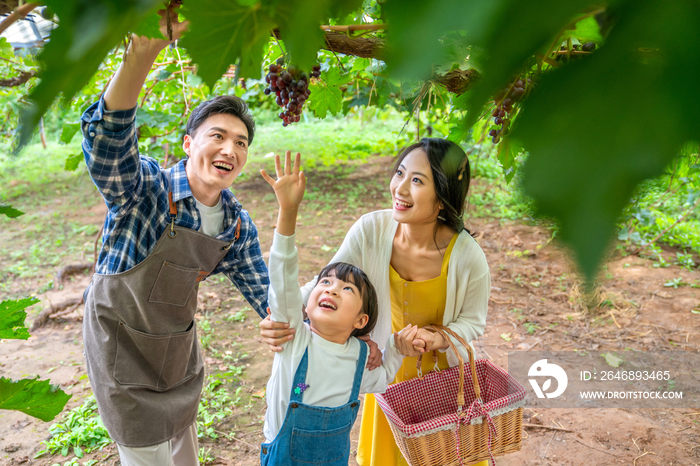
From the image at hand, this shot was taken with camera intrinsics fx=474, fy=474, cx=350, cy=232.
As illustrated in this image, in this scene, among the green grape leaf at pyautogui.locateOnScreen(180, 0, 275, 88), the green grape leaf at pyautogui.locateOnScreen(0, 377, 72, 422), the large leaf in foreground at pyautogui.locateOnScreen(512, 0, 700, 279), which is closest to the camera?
the large leaf in foreground at pyautogui.locateOnScreen(512, 0, 700, 279)

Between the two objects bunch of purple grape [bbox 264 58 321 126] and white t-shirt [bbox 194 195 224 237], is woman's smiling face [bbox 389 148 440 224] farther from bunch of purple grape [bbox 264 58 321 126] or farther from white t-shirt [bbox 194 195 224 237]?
white t-shirt [bbox 194 195 224 237]

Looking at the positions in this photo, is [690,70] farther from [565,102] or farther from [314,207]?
[314,207]

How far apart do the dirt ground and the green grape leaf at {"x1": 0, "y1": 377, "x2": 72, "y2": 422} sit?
4.26 ft

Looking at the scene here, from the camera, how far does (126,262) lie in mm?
1663

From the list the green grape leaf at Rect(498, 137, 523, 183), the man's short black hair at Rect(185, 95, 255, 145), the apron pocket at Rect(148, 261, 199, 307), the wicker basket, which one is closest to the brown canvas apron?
the apron pocket at Rect(148, 261, 199, 307)

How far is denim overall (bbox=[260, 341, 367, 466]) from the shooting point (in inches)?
64.4

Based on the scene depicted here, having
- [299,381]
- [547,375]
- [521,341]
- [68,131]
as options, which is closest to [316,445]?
[299,381]

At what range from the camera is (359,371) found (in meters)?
1.74

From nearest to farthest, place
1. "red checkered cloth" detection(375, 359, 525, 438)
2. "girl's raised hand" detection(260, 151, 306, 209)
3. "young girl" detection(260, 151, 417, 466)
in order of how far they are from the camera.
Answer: "girl's raised hand" detection(260, 151, 306, 209) → "young girl" detection(260, 151, 417, 466) → "red checkered cloth" detection(375, 359, 525, 438)

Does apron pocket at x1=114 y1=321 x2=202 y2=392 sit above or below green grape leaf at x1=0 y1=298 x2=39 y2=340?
below

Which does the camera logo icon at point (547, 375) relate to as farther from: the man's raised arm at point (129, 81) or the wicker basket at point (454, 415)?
the man's raised arm at point (129, 81)

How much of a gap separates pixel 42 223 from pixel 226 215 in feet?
20.0

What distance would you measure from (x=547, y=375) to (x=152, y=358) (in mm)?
2753

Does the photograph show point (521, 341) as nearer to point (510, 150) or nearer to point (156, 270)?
point (156, 270)
